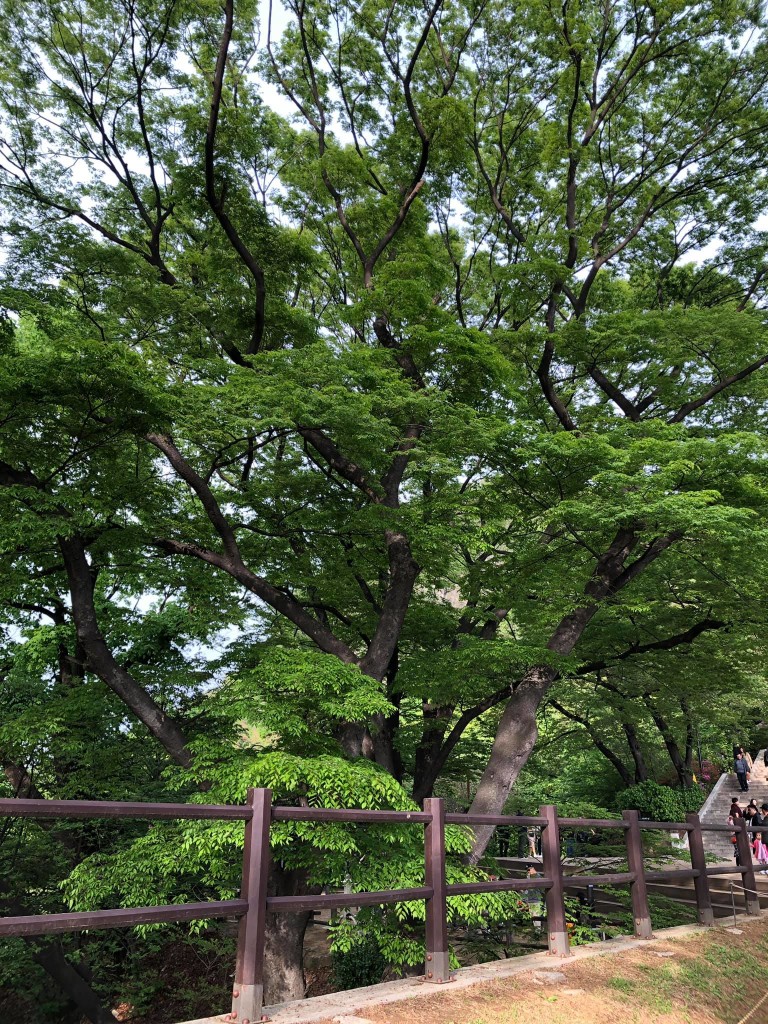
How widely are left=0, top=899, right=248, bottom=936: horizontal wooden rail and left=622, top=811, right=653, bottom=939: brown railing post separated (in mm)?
4386

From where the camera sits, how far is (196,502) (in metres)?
11.0

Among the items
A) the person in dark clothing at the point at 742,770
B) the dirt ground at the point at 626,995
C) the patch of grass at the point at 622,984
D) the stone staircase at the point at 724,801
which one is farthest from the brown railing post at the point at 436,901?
the person in dark clothing at the point at 742,770

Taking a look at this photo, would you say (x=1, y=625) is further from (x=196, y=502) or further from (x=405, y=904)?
(x=405, y=904)

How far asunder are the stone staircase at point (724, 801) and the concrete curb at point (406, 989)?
14.9 metres

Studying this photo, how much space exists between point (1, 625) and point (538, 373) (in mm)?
10459

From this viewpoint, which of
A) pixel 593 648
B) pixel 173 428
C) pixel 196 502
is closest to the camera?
pixel 173 428

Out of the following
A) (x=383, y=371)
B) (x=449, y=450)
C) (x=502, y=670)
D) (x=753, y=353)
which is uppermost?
(x=753, y=353)

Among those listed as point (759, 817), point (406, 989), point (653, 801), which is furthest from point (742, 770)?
point (406, 989)

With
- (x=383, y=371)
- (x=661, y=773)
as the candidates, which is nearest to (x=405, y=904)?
(x=383, y=371)

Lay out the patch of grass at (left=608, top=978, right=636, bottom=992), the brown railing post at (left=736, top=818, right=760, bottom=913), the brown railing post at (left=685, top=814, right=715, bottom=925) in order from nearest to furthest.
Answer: the patch of grass at (left=608, top=978, right=636, bottom=992), the brown railing post at (left=685, top=814, right=715, bottom=925), the brown railing post at (left=736, top=818, right=760, bottom=913)

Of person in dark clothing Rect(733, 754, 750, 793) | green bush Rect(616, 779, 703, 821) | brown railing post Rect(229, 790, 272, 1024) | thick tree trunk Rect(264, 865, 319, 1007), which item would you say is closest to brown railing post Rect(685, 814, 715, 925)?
thick tree trunk Rect(264, 865, 319, 1007)

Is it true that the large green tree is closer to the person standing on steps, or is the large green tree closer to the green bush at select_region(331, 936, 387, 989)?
the green bush at select_region(331, 936, 387, 989)

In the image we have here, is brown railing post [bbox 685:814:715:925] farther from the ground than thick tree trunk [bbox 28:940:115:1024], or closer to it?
farther from the ground

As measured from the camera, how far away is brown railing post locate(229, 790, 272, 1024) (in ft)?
11.0
